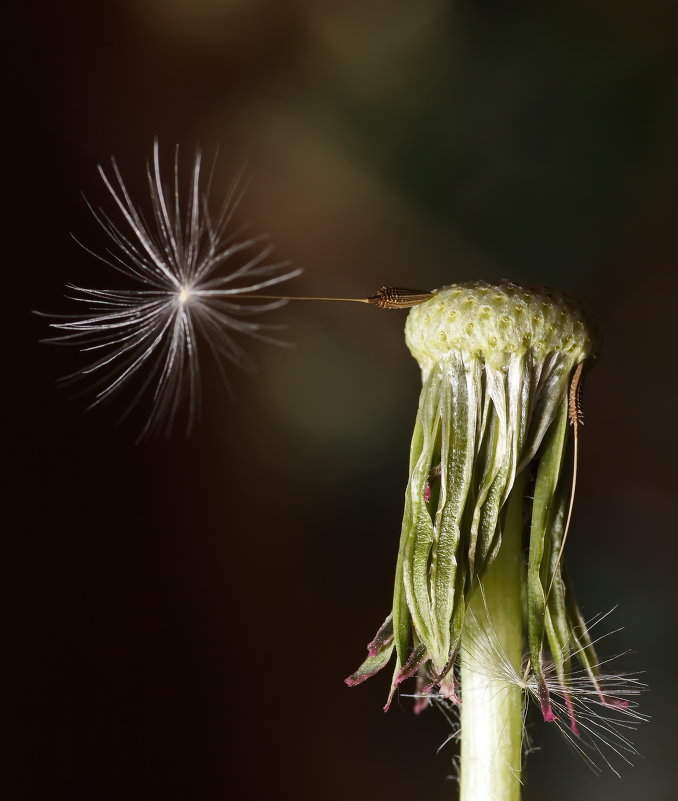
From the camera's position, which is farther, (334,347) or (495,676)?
(334,347)

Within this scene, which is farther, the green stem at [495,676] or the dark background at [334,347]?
the dark background at [334,347]

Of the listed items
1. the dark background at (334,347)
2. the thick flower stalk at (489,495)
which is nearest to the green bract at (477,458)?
the thick flower stalk at (489,495)

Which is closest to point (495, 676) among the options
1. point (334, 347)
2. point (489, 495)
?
point (489, 495)

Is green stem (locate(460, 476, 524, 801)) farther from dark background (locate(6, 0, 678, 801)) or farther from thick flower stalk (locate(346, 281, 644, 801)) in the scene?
dark background (locate(6, 0, 678, 801))

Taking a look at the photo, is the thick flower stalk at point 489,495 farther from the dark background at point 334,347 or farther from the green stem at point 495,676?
the dark background at point 334,347

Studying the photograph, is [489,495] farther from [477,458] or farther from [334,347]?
[334,347]

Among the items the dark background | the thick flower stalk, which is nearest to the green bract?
the thick flower stalk

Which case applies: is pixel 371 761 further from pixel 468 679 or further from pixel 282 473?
pixel 468 679
